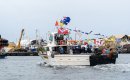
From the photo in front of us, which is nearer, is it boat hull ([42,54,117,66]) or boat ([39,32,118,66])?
boat hull ([42,54,117,66])

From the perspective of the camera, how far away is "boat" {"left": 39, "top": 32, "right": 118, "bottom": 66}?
229ft

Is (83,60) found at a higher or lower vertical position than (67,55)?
lower

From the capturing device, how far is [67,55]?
70562 mm

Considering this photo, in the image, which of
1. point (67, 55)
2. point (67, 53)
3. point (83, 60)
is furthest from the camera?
point (67, 53)

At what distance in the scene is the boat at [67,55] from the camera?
229 feet

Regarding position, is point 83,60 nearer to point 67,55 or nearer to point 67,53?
point 67,55

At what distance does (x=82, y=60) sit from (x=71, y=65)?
68.1 inches

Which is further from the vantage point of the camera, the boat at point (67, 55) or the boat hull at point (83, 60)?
the boat at point (67, 55)

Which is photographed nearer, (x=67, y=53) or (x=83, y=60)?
(x=83, y=60)

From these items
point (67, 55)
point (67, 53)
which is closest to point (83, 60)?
point (67, 55)

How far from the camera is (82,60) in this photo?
230 feet

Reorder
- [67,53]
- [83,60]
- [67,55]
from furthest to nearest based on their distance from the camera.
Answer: [67,53] → [67,55] → [83,60]

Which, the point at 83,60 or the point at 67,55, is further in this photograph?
the point at 67,55

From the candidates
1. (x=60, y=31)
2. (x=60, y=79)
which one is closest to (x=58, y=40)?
(x=60, y=31)
